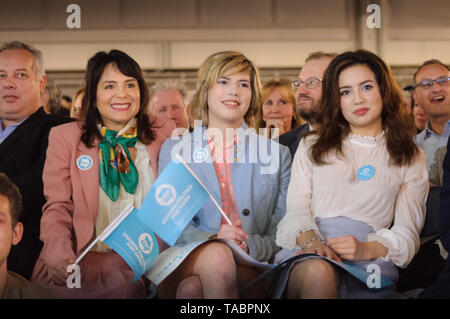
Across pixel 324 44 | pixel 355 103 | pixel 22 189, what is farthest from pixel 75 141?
pixel 324 44

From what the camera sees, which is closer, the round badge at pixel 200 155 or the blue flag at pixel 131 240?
the blue flag at pixel 131 240

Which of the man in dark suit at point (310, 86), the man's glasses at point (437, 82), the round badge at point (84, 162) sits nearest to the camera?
the round badge at point (84, 162)

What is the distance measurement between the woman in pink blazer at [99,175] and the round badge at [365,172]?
808 millimetres

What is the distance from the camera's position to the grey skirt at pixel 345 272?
2.03 meters

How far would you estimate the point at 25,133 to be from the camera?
253cm

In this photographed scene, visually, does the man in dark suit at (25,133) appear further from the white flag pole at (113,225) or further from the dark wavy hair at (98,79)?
the white flag pole at (113,225)

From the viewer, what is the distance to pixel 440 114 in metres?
2.84

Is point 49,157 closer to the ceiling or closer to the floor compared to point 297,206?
closer to the ceiling

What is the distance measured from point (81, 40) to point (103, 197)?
0.97m

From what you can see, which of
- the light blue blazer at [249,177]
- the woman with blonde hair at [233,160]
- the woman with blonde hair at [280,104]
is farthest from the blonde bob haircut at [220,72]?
the woman with blonde hair at [280,104]

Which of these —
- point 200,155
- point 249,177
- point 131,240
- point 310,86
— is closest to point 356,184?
point 249,177

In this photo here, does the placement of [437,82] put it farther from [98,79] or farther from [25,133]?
[25,133]

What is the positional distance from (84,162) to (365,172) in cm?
110
